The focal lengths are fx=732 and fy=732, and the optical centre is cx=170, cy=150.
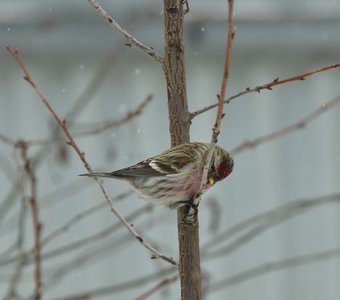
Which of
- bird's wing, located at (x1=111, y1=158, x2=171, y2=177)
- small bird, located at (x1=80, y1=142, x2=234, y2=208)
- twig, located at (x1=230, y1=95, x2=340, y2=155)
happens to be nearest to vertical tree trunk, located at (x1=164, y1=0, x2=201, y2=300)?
small bird, located at (x1=80, y1=142, x2=234, y2=208)

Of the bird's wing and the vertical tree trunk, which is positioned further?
the bird's wing

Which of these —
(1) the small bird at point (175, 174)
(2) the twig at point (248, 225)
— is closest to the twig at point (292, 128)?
(1) the small bird at point (175, 174)

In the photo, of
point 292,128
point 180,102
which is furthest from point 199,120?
point 180,102

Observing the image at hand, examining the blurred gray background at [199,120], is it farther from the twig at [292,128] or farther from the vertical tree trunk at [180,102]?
the vertical tree trunk at [180,102]

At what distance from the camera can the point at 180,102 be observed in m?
1.80

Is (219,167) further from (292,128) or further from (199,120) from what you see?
(199,120)

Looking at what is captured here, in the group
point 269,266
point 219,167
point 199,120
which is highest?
point 199,120

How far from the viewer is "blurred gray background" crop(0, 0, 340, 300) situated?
5230 mm

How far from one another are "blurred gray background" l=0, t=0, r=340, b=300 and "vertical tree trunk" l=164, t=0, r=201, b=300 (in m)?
3.13

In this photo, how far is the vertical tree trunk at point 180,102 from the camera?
5.72 ft

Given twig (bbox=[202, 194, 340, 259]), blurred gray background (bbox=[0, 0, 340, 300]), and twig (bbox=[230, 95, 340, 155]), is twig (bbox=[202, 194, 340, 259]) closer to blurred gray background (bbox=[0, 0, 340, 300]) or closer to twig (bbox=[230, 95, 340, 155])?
twig (bbox=[230, 95, 340, 155])

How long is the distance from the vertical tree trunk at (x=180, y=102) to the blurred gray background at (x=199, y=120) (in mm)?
3125

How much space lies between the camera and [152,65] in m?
5.39

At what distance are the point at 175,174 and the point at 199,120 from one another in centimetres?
297
